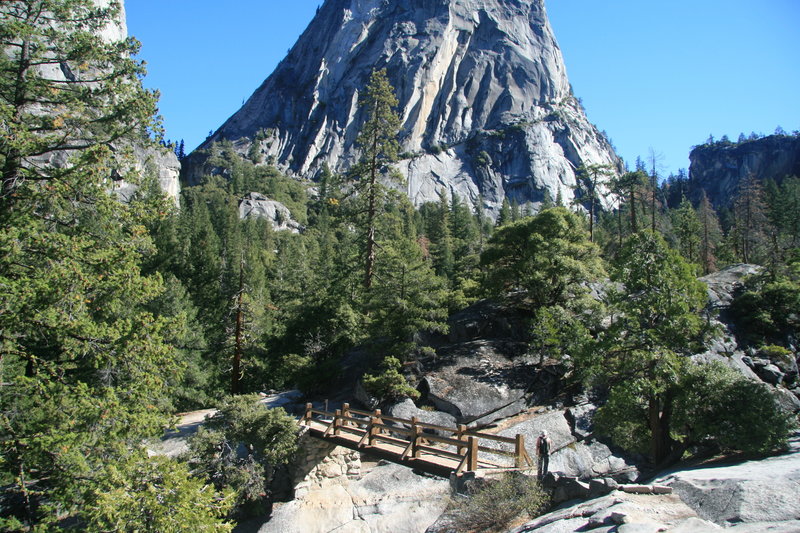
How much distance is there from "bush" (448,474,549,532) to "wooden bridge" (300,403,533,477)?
2.91ft

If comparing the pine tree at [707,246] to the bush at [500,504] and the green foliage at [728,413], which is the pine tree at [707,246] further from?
the bush at [500,504]

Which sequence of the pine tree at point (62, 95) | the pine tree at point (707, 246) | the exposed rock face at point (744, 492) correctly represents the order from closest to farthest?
1. the exposed rock face at point (744, 492)
2. the pine tree at point (62, 95)
3. the pine tree at point (707, 246)

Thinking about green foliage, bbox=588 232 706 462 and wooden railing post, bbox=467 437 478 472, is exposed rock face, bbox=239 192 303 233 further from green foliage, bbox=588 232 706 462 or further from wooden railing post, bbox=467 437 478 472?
wooden railing post, bbox=467 437 478 472

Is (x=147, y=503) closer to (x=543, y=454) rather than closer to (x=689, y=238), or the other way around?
(x=543, y=454)

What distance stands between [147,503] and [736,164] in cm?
15866

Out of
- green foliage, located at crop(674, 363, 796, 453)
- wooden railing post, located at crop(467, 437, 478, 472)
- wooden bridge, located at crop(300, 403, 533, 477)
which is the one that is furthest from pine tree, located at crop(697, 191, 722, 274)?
wooden railing post, located at crop(467, 437, 478, 472)

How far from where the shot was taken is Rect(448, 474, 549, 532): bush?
31.9 feet

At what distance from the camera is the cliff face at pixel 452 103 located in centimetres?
12744

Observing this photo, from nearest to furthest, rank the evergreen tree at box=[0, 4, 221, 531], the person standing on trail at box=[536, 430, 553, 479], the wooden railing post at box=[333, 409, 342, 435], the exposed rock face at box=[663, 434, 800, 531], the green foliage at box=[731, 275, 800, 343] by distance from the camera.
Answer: the exposed rock face at box=[663, 434, 800, 531] < the evergreen tree at box=[0, 4, 221, 531] < the person standing on trail at box=[536, 430, 553, 479] < the wooden railing post at box=[333, 409, 342, 435] < the green foliage at box=[731, 275, 800, 343]

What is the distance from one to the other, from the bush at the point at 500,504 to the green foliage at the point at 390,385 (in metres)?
8.28

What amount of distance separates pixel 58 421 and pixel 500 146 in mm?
130722

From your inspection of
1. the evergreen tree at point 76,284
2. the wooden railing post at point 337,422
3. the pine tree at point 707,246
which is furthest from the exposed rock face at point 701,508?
the pine tree at point 707,246

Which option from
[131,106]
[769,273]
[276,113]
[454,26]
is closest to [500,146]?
[454,26]

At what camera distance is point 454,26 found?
135375 millimetres
